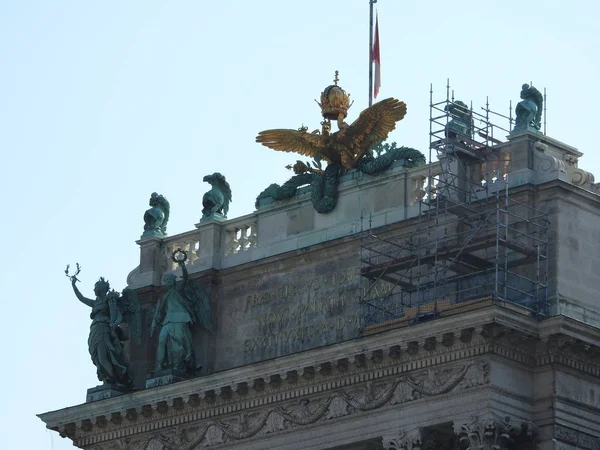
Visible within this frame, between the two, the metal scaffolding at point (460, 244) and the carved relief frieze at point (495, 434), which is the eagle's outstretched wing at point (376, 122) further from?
the carved relief frieze at point (495, 434)

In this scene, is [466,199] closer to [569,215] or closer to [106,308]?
[569,215]

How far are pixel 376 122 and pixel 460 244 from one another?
4.56m

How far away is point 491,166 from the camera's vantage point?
50.2m

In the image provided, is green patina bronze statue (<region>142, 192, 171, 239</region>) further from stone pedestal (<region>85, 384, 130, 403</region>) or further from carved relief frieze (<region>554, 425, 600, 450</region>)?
A: carved relief frieze (<region>554, 425, 600, 450</region>)

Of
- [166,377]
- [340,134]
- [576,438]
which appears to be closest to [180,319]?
[166,377]

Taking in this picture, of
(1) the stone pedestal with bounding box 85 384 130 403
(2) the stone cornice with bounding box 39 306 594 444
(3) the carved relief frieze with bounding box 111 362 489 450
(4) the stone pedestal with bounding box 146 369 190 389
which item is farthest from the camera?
(1) the stone pedestal with bounding box 85 384 130 403

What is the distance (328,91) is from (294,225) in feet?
9.99

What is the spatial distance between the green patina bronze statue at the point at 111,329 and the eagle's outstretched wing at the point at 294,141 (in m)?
4.85

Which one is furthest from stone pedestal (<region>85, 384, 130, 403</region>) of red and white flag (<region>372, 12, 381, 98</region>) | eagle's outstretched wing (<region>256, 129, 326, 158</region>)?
red and white flag (<region>372, 12, 381, 98</region>)

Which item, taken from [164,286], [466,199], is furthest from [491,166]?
[164,286]

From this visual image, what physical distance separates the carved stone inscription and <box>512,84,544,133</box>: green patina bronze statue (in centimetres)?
440

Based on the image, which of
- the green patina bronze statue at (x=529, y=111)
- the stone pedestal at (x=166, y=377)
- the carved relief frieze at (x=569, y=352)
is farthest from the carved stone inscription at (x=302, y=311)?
the carved relief frieze at (x=569, y=352)

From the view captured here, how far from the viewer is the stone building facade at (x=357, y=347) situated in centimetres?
4738

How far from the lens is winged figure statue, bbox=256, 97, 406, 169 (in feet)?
172
